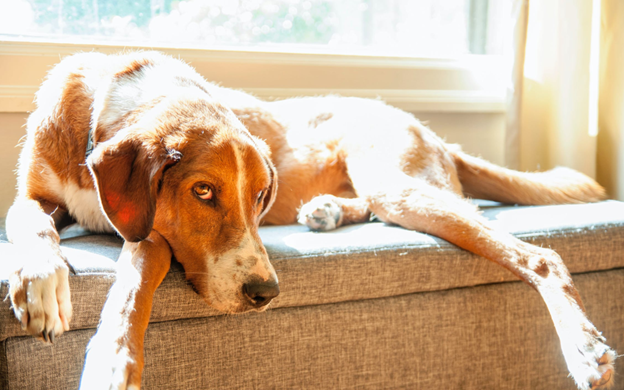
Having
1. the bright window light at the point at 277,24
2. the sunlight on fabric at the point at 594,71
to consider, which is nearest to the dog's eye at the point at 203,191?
the bright window light at the point at 277,24

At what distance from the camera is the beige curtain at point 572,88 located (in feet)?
8.43

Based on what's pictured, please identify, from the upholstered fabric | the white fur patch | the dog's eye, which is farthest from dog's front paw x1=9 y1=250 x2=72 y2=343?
the white fur patch

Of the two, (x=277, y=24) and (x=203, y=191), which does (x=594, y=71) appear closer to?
(x=277, y=24)

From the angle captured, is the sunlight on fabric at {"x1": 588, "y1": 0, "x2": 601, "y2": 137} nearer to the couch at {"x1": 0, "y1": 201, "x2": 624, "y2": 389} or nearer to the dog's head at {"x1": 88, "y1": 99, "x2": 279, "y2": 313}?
the couch at {"x1": 0, "y1": 201, "x2": 624, "y2": 389}

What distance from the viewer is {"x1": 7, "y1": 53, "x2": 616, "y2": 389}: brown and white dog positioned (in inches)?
43.6

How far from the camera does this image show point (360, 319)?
1.49m

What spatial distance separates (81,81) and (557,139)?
2.31 metres

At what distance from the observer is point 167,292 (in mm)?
1260

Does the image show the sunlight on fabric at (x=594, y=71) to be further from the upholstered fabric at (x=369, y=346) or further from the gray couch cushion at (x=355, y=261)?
the upholstered fabric at (x=369, y=346)

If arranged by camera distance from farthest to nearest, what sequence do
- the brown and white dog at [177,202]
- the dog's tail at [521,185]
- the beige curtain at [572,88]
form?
the beige curtain at [572,88] < the dog's tail at [521,185] < the brown and white dog at [177,202]

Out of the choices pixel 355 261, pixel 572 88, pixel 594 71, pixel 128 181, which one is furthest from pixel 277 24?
pixel 128 181

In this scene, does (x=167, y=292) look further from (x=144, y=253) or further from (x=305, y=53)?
(x=305, y=53)

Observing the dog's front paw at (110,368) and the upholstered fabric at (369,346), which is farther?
the upholstered fabric at (369,346)

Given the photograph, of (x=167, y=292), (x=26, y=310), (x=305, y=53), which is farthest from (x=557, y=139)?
(x=26, y=310)
